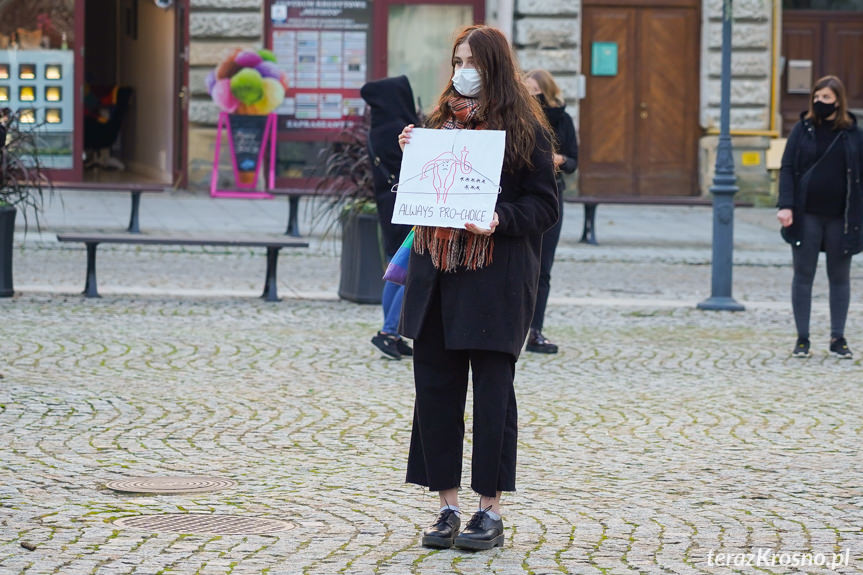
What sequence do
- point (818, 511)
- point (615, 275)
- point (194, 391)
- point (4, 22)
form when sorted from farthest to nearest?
Answer: point (4, 22)
point (615, 275)
point (194, 391)
point (818, 511)

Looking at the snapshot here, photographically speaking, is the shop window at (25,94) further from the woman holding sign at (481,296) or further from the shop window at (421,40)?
the woman holding sign at (481,296)

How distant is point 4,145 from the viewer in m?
12.0

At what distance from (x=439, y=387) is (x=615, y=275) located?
9.41 metres

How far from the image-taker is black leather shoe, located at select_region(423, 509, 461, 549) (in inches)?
202

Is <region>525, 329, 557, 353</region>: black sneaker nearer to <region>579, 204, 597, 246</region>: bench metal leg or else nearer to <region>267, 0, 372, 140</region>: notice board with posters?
<region>579, 204, 597, 246</region>: bench metal leg

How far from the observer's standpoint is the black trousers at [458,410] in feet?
17.0

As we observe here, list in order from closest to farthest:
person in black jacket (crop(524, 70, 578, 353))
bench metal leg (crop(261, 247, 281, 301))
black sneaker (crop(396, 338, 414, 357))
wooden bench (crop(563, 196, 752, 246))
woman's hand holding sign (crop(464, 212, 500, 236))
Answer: woman's hand holding sign (crop(464, 212, 500, 236)) → person in black jacket (crop(524, 70, 578, 353)) → black sneaker (crop(396, 338, 414, 357)) → bench metal leg (crop(261, 247, 281, 301)) → wooden bench (crop(563, 196, 752, 246))

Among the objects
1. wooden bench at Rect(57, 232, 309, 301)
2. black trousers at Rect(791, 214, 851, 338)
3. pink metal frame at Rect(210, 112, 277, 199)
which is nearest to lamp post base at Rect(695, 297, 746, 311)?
black trousers at Rect(791, 214, 851, 338)

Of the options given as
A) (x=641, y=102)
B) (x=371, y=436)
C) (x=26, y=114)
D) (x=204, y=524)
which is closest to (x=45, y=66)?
(x=26, y=114)

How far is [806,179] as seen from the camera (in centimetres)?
964

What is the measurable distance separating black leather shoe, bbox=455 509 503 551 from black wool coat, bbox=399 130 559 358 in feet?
1.79

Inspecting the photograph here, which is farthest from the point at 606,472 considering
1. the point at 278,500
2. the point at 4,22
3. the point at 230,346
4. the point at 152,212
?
the point at 4,22

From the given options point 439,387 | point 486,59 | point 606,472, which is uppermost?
point 486,59

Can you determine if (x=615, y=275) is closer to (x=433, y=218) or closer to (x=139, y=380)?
(x=139, y=380)
